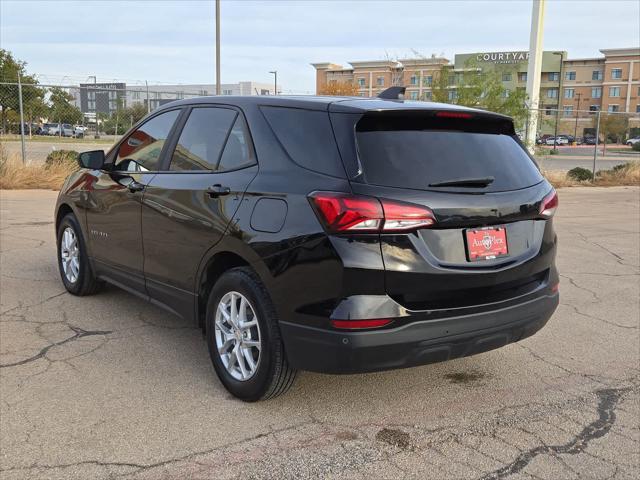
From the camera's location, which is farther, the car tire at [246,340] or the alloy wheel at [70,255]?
the alloy wheel at [70,255]

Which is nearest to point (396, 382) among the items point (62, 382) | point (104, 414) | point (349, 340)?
point (349, 340)

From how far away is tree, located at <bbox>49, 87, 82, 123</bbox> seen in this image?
2020 centimetres

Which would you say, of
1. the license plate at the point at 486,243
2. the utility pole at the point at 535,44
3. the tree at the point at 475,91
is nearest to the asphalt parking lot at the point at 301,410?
the license plate at the point at 486,243

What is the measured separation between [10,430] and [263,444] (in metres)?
1.34

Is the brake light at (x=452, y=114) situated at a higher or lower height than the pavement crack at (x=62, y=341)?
higher

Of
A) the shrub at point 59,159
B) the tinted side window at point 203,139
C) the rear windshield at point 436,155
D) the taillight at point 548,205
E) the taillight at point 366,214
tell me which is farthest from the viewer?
the shrub at point 59,159

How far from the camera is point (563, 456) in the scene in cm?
301

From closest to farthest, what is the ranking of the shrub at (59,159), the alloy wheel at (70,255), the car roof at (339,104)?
the car roof at (339,104)
the alloy wheel at (70,255)
the shrub at (59,159)

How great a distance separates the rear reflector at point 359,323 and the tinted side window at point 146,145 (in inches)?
84.2

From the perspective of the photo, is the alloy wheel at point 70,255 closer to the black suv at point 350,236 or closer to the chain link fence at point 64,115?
the black suv at point 350,236

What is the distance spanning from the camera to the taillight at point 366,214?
112 inches

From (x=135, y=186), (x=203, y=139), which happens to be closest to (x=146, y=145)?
(x=135, y=186)

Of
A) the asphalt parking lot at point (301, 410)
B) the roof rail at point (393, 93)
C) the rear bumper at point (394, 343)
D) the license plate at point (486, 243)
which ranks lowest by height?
the asphalt parking lot at point (301, 410)

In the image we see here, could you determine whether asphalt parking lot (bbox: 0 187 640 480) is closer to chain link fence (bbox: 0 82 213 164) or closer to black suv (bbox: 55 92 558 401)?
black suv (bbox: 55 92 558 401)
